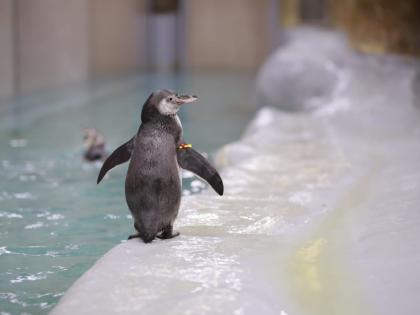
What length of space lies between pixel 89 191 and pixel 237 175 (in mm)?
1102

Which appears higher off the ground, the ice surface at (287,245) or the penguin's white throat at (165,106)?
the penguin's white throat at (165,106)

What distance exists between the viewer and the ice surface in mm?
2438

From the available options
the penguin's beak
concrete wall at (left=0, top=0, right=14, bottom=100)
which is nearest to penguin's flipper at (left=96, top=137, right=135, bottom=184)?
the penguin's beak

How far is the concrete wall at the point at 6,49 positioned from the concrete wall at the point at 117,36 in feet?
14.6

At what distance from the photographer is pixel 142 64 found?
59.7 ft

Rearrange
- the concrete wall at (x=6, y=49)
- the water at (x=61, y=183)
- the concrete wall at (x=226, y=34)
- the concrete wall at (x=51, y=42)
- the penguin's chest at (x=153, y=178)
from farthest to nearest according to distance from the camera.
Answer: the concrete wall at (x=226, y=34)
the concrete wall at (x=51, y=42)
the concrete wall at (x=6, y=49)
the water at (x=61, y=183)
the penguin's chest at (x=153, y=178)

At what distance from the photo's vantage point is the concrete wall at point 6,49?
999 centimetres

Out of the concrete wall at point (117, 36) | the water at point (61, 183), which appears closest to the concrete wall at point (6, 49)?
the water at point (61, 183)

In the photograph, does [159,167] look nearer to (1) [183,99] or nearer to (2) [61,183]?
(1) [183,99]

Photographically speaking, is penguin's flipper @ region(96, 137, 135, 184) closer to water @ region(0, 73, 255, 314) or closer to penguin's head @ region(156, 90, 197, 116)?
penguin's head @ region(156, 90, 197, 116)

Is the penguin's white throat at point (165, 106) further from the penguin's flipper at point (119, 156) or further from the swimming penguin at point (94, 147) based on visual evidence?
the swimming penguin at point (94, 147)

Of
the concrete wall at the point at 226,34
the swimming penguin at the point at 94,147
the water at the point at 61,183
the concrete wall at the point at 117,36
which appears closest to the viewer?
the water at the point at 61,183

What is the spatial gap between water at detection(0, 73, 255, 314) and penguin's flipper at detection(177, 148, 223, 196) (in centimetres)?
71

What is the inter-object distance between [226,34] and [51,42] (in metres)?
7.69
